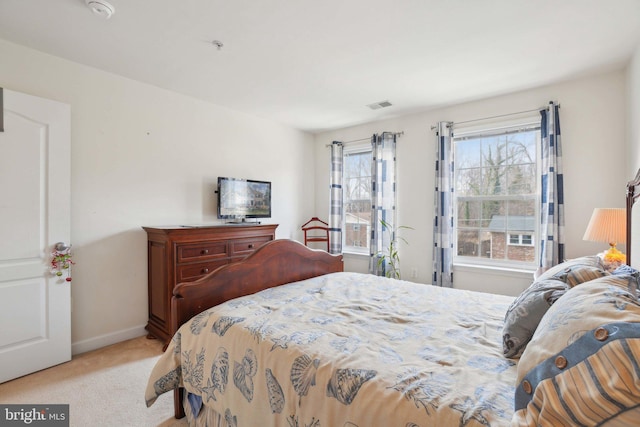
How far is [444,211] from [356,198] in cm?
141

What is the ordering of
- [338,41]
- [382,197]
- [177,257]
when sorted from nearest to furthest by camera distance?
[338,41] < [177,257] < [382,197]

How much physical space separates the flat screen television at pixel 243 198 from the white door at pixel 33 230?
1.38 meters

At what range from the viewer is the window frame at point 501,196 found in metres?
3.10

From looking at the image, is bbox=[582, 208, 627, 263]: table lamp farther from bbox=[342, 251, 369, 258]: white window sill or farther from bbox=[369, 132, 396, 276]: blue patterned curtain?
bbox=[342, 251, 369, 258]: white window sill

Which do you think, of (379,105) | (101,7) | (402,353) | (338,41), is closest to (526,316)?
(402,353)

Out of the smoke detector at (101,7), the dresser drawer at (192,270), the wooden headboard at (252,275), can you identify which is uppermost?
the smoke detector at (101,7)

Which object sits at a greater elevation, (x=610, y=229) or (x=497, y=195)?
(x=497, y=195)

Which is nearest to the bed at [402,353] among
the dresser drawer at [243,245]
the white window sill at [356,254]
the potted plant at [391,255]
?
the dresser drawer at [243,245]

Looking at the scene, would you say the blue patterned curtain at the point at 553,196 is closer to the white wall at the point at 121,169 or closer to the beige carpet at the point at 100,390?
the beige carpet at the point at 100,390

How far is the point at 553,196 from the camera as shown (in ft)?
9.36

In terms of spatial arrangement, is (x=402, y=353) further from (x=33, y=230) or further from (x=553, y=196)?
(x=33, y=230)

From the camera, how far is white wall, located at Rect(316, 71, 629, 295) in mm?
2674

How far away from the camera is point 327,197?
470 cm

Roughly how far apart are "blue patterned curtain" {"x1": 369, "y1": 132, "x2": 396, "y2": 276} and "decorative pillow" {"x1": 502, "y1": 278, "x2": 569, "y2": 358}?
2.71 meters
